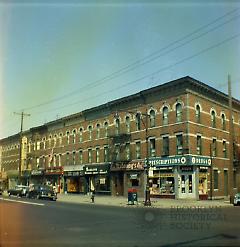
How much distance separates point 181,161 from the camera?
36.0 m

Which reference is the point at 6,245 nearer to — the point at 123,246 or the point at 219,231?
the point at 123,246

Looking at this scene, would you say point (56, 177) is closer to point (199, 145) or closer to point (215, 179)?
point (215, 179)

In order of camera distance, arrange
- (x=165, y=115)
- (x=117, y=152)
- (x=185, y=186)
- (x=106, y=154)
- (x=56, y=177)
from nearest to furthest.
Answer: (x=185, y=186), (x=165, y=115), (x=117, y=152), (x=106, y=154), (x=56, y=177)

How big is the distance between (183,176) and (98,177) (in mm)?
14696

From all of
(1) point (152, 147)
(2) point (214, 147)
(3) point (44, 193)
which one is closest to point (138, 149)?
(1) point (152, 147)

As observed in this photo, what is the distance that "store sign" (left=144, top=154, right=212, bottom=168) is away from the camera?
1399 inches

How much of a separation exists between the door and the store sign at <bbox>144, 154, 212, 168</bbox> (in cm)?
141

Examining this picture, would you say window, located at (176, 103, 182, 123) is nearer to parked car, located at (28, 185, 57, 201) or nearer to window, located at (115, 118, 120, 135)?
window, located at (115, 118, 120, 135)

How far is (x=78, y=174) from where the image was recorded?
5156cm

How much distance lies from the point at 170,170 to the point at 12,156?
47.8 meters

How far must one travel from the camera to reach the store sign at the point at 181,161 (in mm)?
35531

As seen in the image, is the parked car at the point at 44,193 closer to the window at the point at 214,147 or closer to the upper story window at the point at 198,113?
the upper story window at the point at 198,113

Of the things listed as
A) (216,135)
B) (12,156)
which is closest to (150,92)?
(216,135)

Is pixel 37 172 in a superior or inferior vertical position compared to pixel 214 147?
inferior
